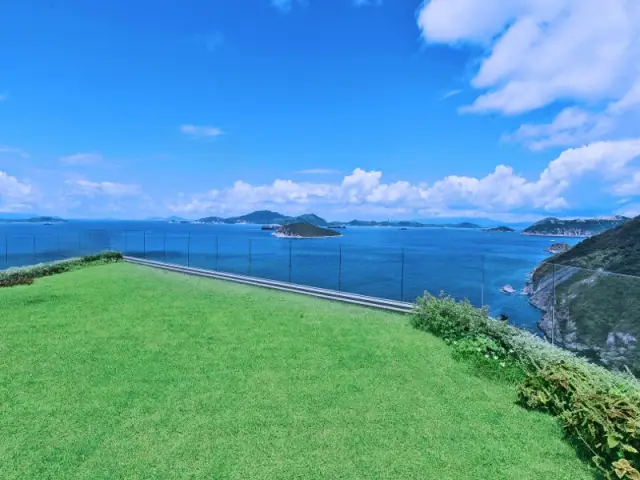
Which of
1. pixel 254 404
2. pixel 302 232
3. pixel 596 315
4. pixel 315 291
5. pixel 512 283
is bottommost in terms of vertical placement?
pixel 512 283

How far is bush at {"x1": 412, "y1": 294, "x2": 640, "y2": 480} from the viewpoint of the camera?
3781 millimetres

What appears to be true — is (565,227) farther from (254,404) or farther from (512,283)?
(254,404)

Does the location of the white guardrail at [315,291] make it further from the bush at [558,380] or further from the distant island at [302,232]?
the distant island at [302,232]

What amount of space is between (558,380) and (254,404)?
13.1 feet

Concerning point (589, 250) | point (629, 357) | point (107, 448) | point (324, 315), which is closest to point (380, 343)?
point (324, 315)

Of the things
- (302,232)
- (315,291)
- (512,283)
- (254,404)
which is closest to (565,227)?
(302,232)

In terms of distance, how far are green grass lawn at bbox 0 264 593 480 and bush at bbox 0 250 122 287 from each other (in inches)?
217

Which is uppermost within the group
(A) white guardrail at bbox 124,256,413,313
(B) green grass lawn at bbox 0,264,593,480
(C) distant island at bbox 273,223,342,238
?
(A) white guardrail at bbox 124,256,413,313

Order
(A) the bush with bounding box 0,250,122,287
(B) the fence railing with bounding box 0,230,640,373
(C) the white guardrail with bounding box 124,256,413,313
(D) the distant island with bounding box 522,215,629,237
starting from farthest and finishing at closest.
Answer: (D) the distant island with bounding box 522,215,629,237, (A) the bush with bounding box 0,250,122,287, (C) the white guardrail with bounding box 124,256,413,313, (B) the fence railing with bounding box 0,230,640,373

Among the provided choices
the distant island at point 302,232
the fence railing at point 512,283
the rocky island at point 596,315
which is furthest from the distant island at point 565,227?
the distant island at point 302,232

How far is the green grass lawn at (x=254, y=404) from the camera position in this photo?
3842mm

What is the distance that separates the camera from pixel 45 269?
14.9 meters

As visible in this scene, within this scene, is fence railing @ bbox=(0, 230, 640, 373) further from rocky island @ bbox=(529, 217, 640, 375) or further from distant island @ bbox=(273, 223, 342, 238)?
distant island @ bbox=(273, 223, 342, 238)

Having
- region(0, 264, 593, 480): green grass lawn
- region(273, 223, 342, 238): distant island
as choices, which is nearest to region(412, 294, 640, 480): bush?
region(0, 264, 593, 480): green grass lawn
